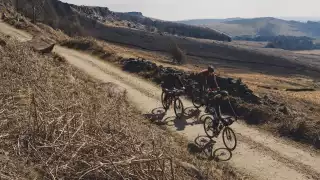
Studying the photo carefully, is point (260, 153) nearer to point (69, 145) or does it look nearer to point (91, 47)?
point (69, 145)

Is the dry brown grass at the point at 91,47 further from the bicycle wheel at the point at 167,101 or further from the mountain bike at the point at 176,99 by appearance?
the mountain bike at the point at 176,99

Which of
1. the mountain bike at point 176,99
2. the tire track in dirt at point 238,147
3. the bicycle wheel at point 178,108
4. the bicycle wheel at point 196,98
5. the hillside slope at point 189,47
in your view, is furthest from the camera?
the hillside slope at point 189,47

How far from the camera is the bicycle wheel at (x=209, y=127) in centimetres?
1629

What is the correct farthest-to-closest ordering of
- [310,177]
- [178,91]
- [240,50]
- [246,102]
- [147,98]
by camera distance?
1. [240,50]
2. [147,98]
3. [246,102]
4. [178,91]
5. [310,177]

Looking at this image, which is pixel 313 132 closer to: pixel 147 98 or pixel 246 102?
pixel 246 102

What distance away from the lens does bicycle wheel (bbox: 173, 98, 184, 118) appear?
1929 cm

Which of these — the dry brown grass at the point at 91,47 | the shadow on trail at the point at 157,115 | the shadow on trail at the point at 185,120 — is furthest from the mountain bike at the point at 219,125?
the dry brown grass at the point at 91,47

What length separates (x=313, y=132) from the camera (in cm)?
1680

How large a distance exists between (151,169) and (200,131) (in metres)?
9.22

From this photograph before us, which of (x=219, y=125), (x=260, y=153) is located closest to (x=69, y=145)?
(x=219, y=125)

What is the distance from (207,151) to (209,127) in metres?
1.30

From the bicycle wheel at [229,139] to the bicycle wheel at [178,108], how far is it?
4.03 meters

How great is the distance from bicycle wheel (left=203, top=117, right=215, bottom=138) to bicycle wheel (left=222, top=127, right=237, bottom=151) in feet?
2.58

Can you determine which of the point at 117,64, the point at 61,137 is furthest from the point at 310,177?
the point at 117,64
